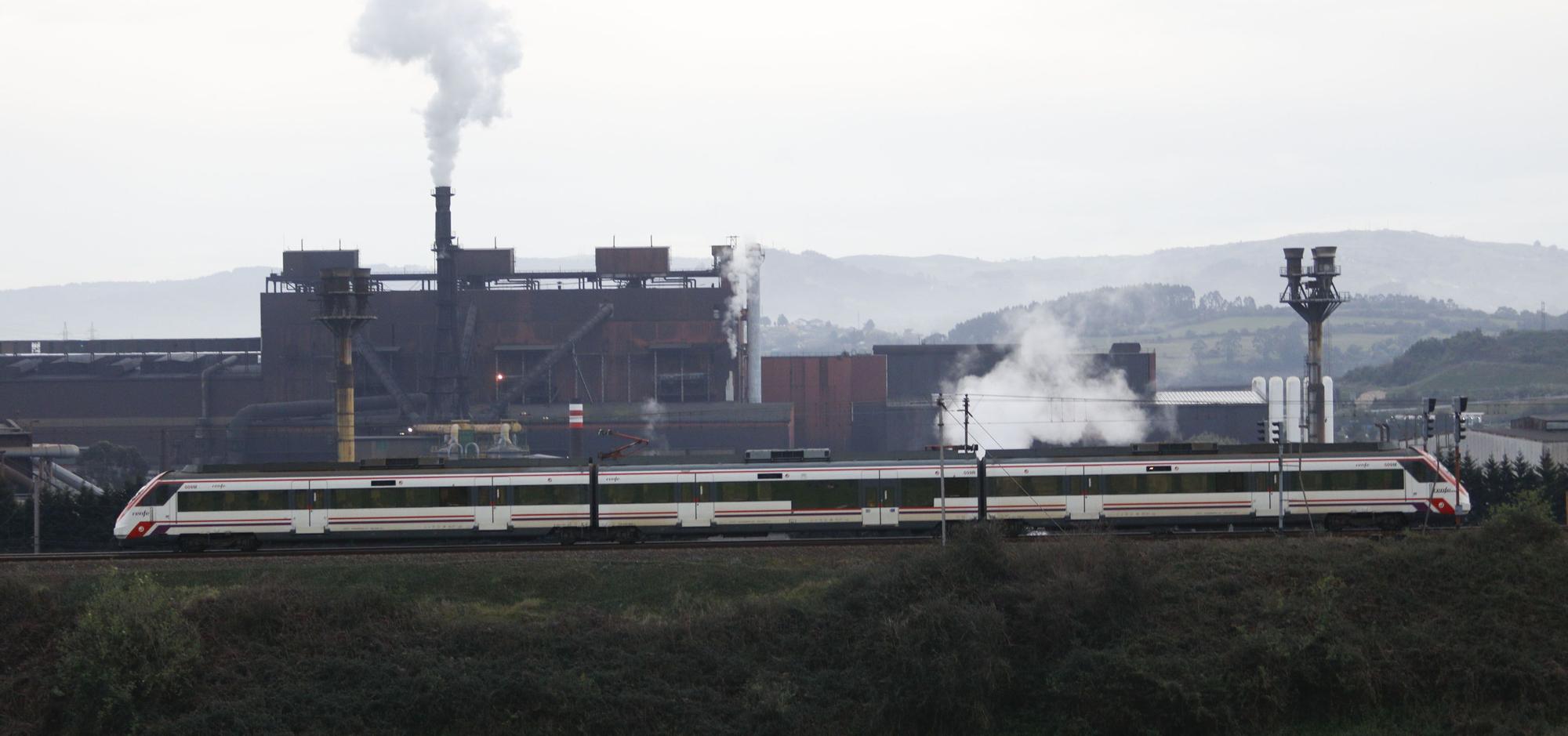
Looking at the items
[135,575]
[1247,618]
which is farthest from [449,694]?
[1247,618]

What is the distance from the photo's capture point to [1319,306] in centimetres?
7812

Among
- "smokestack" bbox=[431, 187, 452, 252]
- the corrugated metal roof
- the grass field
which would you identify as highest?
"smokestack" bbox=[431, 187, 452, 252]

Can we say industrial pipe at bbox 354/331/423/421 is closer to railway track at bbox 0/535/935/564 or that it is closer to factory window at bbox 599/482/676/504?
railway track at bbox 0/535/935/564

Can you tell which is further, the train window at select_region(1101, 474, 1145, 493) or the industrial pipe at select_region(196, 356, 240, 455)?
the industrial pipe at select_region(196, 356, 240, 455)

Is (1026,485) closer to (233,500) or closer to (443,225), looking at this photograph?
(233,500)

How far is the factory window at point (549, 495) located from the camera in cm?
3888

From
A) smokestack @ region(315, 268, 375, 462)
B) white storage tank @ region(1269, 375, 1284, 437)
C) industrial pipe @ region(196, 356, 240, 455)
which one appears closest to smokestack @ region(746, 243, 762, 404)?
smokestack @ region(315, 268, 375, 462)

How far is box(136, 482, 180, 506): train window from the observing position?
127 feet

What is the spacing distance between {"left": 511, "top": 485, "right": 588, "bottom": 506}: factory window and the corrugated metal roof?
7315 cm

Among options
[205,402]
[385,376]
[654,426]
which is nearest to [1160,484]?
[654,426]

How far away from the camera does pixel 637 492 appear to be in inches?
1531

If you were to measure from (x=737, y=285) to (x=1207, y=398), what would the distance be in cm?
3897

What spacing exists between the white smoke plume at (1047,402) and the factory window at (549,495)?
59586mm

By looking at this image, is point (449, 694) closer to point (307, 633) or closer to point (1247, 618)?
point (307, 633)
